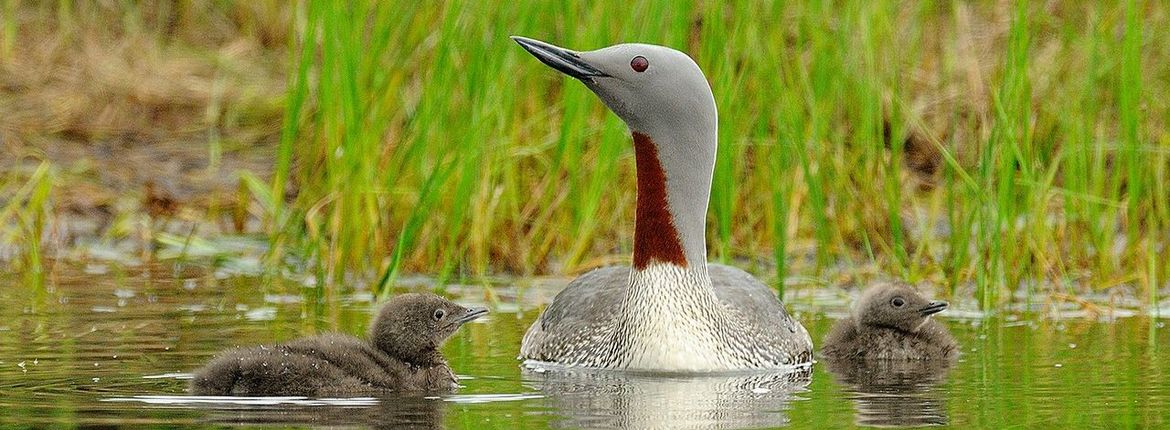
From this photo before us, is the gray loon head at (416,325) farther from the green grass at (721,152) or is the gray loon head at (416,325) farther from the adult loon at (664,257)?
the green grass at (721,152)

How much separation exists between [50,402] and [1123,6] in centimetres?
668

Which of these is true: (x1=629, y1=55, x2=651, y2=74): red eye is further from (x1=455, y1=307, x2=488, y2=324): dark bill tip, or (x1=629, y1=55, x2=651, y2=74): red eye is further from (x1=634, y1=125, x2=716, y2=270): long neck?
(x1=455, y1=307, x2=488, y2=324): dark bill tip

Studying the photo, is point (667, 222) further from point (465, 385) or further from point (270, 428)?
point (270, 428)

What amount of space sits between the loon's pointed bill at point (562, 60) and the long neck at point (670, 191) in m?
0.34

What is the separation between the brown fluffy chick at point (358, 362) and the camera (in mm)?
7031

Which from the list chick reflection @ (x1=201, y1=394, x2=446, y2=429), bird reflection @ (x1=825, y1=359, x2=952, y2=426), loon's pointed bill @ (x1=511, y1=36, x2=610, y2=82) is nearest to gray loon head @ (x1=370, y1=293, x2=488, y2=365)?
chick reflection @ (x1=201, y1=394, x2=446, y2=429)

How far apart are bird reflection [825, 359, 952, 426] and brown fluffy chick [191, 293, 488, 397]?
1345mm

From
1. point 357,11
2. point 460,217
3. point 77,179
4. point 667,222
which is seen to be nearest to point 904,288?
point 667,222

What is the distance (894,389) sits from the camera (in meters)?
7.64

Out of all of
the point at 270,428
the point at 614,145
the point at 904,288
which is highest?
the point at 614,145

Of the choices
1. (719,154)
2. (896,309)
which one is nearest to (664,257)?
(896,309)

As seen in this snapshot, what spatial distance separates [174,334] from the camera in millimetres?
8812

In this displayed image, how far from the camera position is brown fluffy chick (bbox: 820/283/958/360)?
28.8 feet

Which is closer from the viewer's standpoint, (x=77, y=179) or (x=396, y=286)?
(x=396, y=286)
